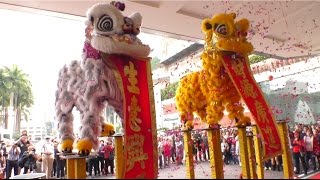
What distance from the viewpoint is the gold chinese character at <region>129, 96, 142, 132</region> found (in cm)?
235

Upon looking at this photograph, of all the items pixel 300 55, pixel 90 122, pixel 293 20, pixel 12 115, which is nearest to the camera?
pixel 90 122

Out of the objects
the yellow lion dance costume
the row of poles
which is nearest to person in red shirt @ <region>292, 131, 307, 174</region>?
the row of poles

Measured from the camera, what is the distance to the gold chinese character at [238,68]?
3.01 m

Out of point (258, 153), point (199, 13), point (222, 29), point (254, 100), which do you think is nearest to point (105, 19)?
point (222, 29)

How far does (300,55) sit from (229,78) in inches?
227

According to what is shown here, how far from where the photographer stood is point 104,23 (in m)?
2.42

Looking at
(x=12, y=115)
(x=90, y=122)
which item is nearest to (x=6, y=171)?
(x=90, y=122)

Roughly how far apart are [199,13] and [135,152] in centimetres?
317

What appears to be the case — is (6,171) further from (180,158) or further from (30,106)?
(30,106)

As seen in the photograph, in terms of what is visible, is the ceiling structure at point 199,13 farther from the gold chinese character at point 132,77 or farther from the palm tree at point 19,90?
the palm tree at point 19,90

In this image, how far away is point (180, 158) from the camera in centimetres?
708

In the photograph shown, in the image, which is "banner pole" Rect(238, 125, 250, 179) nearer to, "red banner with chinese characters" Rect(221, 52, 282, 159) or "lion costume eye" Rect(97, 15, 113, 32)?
"red banner with chinese characters" Rect(221, 52, 282, 159)

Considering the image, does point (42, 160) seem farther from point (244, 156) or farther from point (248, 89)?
point (248, 89)

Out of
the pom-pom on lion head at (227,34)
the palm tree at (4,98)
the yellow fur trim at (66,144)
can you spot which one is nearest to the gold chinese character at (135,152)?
the yellow fur trim at (66,144)
